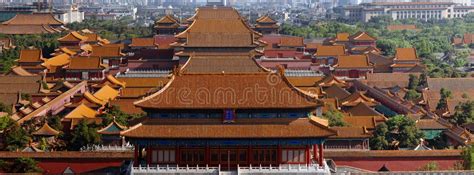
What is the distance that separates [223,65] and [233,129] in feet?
44.0

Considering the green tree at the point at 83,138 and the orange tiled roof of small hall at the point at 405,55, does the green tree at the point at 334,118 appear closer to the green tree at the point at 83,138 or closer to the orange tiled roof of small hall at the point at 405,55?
the green tree at the point at 83,138

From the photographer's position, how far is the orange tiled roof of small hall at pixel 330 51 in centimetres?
5603

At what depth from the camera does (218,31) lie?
42906mm

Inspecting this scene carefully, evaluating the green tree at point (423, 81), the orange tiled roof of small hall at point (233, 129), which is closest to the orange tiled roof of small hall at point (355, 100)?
the green tree at point (423, 81)

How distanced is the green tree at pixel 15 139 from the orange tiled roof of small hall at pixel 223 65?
850 cm

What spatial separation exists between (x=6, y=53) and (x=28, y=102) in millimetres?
19289

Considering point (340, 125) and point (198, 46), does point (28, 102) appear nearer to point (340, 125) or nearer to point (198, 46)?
point (198, 46)

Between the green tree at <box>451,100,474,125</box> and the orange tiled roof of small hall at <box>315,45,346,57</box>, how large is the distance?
19276 mm

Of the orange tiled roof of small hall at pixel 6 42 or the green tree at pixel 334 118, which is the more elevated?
the orange tiled roof of small hall at pixel 6 42

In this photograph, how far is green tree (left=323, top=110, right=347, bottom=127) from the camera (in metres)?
32.2

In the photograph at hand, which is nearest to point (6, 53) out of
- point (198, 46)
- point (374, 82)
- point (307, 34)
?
point (198, 46)

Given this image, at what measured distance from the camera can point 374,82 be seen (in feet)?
163

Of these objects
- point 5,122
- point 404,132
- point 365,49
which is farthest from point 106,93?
point 365,49

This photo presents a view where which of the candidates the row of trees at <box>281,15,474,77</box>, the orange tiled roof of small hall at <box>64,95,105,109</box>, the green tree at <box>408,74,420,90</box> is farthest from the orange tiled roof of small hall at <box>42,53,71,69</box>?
the row of trees at <box>281,15,474,77</box>
